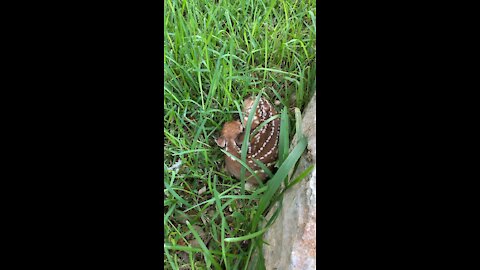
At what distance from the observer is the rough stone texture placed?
905 millimetres

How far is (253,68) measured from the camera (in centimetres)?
135

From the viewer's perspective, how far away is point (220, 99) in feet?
4.33

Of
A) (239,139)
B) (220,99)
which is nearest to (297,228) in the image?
(239,139)

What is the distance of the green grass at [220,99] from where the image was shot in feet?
3.66

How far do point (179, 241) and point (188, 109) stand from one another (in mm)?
366

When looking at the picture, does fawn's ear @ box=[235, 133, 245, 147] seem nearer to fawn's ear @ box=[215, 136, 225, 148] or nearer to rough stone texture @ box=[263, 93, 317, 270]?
fawn's ear @ box=[215, 136, 225, 148]

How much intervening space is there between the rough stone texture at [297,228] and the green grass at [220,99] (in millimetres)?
27

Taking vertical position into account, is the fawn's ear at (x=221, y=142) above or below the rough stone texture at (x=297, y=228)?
above

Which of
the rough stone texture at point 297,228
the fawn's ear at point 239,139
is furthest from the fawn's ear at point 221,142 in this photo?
the rough stone texture at point 297,228

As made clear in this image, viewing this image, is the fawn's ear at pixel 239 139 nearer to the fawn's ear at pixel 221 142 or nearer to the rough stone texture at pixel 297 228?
the fawn's ear at pixel 221 142

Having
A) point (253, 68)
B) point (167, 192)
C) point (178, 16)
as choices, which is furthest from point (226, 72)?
point (167, 192)

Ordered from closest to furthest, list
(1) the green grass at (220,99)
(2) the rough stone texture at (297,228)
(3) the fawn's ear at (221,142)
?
(2) the rough stone texture at (297,228), (1) the green grass at (220,99), (3) the fawn's ear at (221,142)

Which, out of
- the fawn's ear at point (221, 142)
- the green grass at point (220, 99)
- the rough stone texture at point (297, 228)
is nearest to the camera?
the rough stone texture at point (297, 228)

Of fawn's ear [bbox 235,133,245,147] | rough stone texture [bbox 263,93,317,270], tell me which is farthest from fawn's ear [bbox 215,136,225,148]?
rough stone texture [bbox 263,93,317,270]
